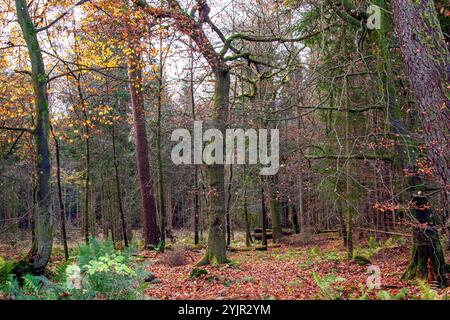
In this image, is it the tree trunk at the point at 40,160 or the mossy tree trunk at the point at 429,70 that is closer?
the mossy tree trunk at the point at 429,70

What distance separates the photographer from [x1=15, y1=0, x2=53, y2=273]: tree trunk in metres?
7.28

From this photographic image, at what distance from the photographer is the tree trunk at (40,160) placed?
23.9ft

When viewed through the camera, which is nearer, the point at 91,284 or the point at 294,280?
the point at 91,284

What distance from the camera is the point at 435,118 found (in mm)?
4230

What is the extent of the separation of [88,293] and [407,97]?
26.0ft

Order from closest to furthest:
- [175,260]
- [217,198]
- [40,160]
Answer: [40,160] < [217,198] < [175,260]

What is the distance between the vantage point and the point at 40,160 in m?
7.43

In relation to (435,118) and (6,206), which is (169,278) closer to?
(435,118)

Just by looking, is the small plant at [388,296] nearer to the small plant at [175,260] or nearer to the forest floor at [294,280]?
the forest floor at [294,280]

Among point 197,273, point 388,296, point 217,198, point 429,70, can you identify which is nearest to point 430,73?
point 429,70

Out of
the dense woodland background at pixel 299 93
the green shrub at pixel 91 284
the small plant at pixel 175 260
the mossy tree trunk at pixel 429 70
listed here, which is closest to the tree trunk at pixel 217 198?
the dense woodland background at pixel 299 93

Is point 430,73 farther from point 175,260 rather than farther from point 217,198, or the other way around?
point 175,260
